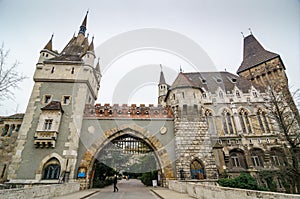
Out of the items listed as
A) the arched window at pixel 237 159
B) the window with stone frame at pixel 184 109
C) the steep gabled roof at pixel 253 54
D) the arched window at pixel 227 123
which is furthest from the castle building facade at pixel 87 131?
the steep gabled roof at pixel 253 54

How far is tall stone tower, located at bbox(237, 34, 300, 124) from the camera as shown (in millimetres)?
27942

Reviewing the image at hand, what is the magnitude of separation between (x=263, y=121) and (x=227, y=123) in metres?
5.37

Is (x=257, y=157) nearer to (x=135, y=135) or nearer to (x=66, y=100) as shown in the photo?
(x=135, y=135)

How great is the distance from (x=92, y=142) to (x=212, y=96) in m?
20.1

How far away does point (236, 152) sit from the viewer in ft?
77.6

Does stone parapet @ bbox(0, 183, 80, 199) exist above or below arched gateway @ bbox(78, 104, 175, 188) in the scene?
below

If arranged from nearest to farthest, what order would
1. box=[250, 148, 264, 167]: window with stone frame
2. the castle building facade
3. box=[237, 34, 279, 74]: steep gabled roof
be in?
the castle building facade
box=[250, 148, 264, 167]: window with stone frame
box=[237, 34, 279, 74]: steep gabled roof

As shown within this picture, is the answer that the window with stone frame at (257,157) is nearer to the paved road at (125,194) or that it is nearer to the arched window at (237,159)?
the arched window at (237,159)

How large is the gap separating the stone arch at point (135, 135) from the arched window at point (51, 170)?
1.96 m

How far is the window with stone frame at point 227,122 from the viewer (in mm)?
24902

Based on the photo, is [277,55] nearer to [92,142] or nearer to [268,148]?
[268,148]

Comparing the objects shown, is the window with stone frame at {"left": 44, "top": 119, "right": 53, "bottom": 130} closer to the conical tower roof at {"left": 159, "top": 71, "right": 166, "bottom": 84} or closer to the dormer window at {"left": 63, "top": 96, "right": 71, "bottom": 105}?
the dormer window at {"left": 63, "top": 96, "right": 71, "bottom": 105}

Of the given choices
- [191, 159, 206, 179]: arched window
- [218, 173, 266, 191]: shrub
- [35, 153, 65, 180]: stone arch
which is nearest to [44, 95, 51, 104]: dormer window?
[35, 153, 65, 180]: stone arch

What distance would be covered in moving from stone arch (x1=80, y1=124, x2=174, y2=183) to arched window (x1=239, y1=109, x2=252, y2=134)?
51.6 feet
